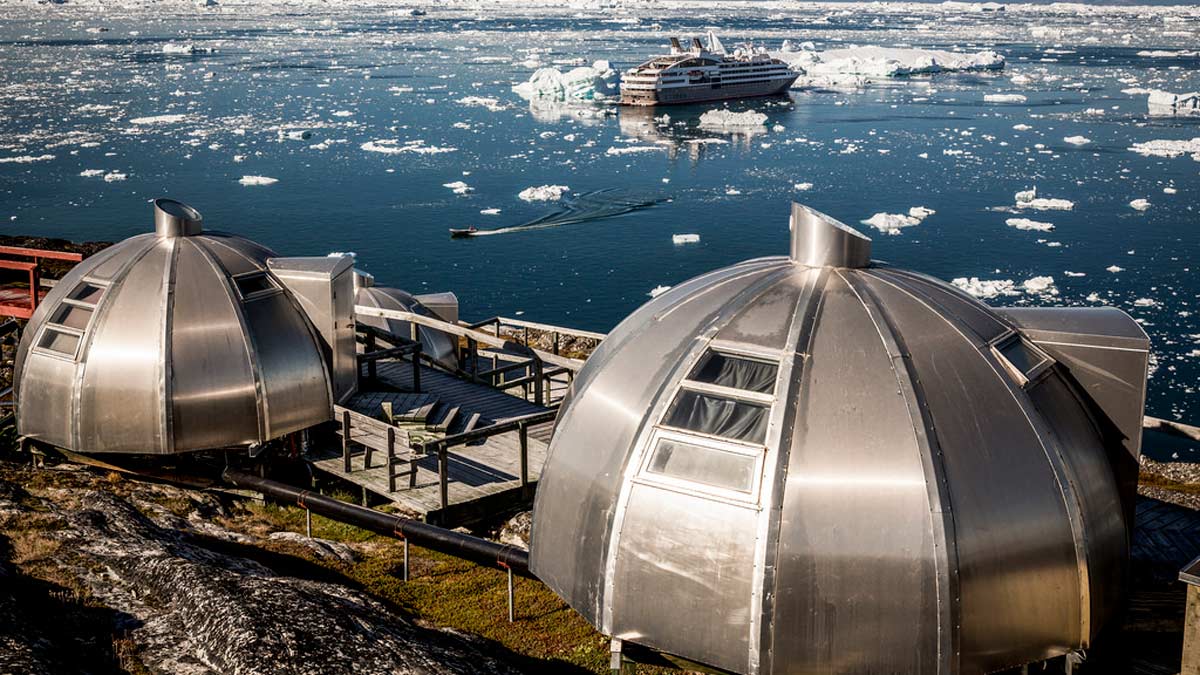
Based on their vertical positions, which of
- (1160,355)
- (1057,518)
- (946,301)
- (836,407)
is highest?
(946,301)

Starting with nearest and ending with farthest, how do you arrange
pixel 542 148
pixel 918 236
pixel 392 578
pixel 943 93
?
pixel 392 578 → pixel 918 236 → pixel 542 148 → pixel 943 93

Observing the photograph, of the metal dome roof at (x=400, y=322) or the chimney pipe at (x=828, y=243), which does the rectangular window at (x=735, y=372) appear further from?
the metal dome roof at (x=400, y=322)

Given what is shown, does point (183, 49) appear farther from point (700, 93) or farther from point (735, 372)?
point (735, 372)

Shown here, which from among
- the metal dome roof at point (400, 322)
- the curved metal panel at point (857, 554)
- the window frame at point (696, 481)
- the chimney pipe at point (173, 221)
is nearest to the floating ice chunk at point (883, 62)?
the metal dome roof at point (400, 322)

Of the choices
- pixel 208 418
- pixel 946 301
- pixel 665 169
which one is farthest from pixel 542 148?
pixel 946 301

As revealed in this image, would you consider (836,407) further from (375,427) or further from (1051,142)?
(1051,142)
